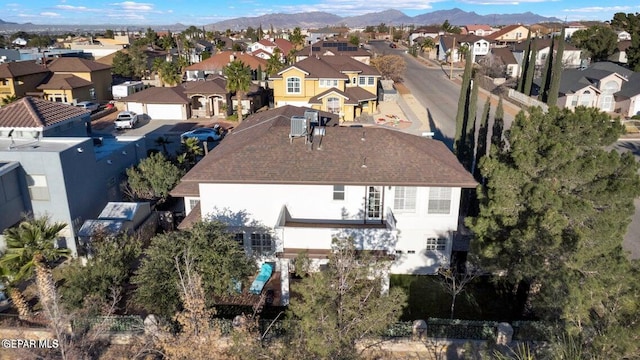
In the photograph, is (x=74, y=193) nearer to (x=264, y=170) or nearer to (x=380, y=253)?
(x=264, y=170)

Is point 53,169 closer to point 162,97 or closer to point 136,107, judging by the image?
point 162,97

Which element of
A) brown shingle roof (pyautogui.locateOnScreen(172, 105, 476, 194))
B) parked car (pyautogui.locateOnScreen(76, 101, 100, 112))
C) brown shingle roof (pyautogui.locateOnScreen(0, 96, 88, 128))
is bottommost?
parked car (pyautogui.locateOnScreen(76, 101, 100, 112))

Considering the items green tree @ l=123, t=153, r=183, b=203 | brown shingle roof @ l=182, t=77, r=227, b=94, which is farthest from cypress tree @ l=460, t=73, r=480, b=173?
brown shingle roof @ l=182, t=77, r=227, b=94

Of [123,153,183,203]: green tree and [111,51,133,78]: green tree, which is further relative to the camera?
[111,51,133,78]: green tree

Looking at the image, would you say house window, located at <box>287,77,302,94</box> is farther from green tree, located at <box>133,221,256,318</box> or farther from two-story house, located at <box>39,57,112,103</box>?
green tree, located at <box>133,221,256,318</box>

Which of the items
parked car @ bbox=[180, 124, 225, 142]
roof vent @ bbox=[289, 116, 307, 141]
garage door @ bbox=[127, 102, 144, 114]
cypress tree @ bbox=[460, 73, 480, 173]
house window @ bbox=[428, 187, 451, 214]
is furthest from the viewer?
garage door @ bbox=[127, 102, 144, 114]

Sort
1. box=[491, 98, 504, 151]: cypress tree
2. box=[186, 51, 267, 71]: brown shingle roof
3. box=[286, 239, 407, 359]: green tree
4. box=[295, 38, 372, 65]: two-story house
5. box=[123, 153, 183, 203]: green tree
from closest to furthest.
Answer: box=[286, 239, 407, 359]: green tree < box=[491, 98, 504, 151]: cypress tree < box=[123, 153, 183, 203]: green tree < box=[295, 38, 372, 65]: two-story house < box=[186, 51, 267, 71]: brown shingle roof

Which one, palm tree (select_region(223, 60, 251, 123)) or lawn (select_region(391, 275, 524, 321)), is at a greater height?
palm tree (select_region(223, 60, 251, 123))
